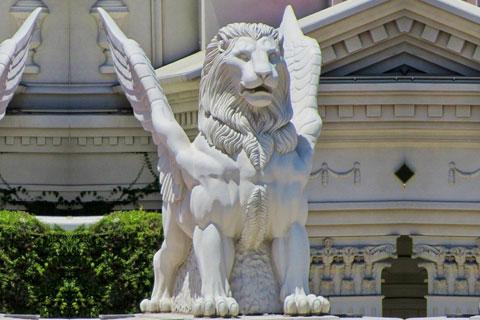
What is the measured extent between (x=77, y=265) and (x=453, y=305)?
634 cm

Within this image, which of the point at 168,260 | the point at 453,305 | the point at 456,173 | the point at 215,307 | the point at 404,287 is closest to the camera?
the point at 215,307

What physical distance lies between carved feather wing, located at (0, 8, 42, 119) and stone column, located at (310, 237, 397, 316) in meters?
6.35

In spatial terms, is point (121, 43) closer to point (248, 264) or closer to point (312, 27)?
point (248, 264)

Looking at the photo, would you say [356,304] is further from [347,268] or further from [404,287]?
[404,287]

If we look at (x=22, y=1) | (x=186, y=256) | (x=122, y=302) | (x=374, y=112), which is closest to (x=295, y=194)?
(x=186, y=256)

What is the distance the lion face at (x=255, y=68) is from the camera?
512 inches

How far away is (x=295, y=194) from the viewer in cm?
1324

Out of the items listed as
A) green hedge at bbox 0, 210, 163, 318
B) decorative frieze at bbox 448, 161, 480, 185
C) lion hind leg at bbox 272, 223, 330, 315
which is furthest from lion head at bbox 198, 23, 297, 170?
decorative frieze at bbox 448, 161, 480, 185

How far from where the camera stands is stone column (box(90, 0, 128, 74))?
2334cm

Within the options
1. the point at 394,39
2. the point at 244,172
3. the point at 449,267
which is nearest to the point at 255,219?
the point at 244,172

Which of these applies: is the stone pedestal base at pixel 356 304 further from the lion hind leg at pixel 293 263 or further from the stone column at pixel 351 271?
the lion hind leg at pixel 293 263

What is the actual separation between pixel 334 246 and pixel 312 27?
11.4 ft

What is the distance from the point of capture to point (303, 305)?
12992 millimetres

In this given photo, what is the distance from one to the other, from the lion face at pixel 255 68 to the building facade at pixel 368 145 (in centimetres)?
729
